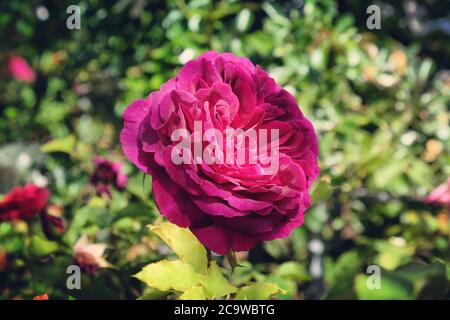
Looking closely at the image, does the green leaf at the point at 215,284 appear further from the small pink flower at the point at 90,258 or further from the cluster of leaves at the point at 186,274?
the small pink flower at the point at 90,258

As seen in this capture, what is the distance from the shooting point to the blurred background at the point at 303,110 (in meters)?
0.98

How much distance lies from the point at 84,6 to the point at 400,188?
3.47 feet

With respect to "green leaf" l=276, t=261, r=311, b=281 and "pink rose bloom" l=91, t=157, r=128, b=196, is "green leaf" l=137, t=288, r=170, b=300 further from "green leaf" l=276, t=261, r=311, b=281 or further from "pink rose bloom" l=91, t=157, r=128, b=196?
"pink rose bloom" l=91, t=157, r=128, b=196

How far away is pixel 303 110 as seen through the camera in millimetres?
1188

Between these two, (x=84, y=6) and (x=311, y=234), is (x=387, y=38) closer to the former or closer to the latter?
(x=311, y=234)

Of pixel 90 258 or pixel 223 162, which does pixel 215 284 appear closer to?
pixel 223 162

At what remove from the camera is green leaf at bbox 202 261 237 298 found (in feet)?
1.96

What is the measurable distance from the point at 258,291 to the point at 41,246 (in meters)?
0.44

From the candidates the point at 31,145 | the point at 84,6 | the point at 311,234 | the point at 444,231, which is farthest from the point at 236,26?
the point at 31,145

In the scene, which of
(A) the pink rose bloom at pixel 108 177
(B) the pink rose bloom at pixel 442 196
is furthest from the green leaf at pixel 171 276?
(B) the pink rose bloom at pixel 442 196

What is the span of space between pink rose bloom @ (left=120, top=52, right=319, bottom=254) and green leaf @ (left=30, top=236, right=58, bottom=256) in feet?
1.28

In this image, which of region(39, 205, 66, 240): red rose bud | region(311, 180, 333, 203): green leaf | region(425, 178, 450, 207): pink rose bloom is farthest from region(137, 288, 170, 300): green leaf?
region(425, 178, 450, 207): pink rose bloom

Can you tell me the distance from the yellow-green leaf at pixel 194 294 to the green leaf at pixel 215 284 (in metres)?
0.01

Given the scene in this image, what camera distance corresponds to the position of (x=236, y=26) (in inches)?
48.6
